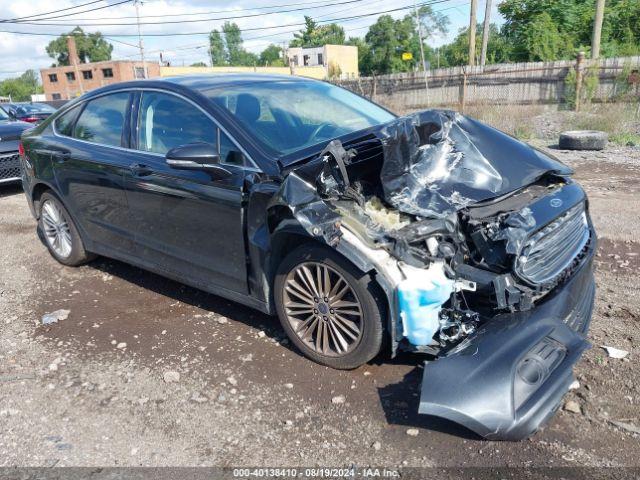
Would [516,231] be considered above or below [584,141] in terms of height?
above

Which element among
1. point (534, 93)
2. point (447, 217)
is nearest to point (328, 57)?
point (534, 93)

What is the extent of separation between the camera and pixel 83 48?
296ft

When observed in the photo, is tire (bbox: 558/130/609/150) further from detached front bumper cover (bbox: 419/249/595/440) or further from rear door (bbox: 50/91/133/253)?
rear door (bbox: 50/91/133/253)

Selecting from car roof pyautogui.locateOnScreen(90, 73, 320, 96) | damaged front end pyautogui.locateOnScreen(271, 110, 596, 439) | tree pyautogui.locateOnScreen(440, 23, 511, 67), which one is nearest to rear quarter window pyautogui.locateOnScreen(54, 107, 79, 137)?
car roof pyautogui.locateOnScreen(90, 73, 320, 96)

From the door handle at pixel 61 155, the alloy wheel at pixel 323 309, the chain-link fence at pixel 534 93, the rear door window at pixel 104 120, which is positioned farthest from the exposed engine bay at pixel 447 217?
the chain-link fence at pixel 534 93

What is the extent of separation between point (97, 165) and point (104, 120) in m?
0.43

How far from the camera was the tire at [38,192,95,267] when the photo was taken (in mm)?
5270

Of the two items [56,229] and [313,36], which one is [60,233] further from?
[313,36]

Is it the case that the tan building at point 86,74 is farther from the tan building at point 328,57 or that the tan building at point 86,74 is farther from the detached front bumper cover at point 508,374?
the detached front bumper cover at point 508,374

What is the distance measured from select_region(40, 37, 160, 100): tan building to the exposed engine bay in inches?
2351

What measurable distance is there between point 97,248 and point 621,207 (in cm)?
586

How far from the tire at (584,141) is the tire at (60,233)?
350 inches

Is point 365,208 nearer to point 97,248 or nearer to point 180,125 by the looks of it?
point 180,125

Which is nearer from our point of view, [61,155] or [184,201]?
[184,201]
